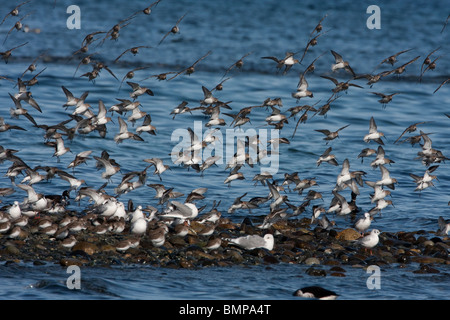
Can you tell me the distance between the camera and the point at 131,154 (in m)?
27.2

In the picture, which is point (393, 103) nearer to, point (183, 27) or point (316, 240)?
point (183, 27)

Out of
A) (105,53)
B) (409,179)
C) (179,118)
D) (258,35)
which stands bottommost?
(409,179)

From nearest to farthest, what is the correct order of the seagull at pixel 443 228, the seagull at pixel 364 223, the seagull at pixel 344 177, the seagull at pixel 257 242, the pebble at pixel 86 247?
the pebble at pixel 86 247 < the seagull at pixel 257 242 < the seagull at pixel 364 223 < the seagull at pixel 443 228 < the seagull at pixel 344 177

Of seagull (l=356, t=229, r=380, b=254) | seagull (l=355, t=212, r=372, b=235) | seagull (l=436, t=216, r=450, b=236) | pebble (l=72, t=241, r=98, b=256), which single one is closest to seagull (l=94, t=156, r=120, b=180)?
pebble (l=72, t=241, r=98, b=256)

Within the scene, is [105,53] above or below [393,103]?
above

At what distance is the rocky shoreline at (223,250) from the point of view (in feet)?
49.9

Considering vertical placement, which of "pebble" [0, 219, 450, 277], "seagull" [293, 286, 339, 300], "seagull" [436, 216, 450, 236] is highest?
"seagull" [436, 216, 450, 236]

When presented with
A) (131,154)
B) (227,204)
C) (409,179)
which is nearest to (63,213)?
(227,204)

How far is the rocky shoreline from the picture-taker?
15203 millimetres

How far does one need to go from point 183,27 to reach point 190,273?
119 feet

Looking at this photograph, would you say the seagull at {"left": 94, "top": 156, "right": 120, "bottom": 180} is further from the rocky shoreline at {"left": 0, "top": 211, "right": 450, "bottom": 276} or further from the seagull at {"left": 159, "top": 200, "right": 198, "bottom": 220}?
the seagull at {"left": 159, "top": 200, "right": 198, "bottom": 220}

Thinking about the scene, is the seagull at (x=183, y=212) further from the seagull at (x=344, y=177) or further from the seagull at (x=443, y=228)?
the seagull at (x=443, y=228)

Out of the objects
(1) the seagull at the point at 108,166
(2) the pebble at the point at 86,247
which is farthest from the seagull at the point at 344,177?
(2) the pebble at the point at 86,247

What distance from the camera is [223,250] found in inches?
640
